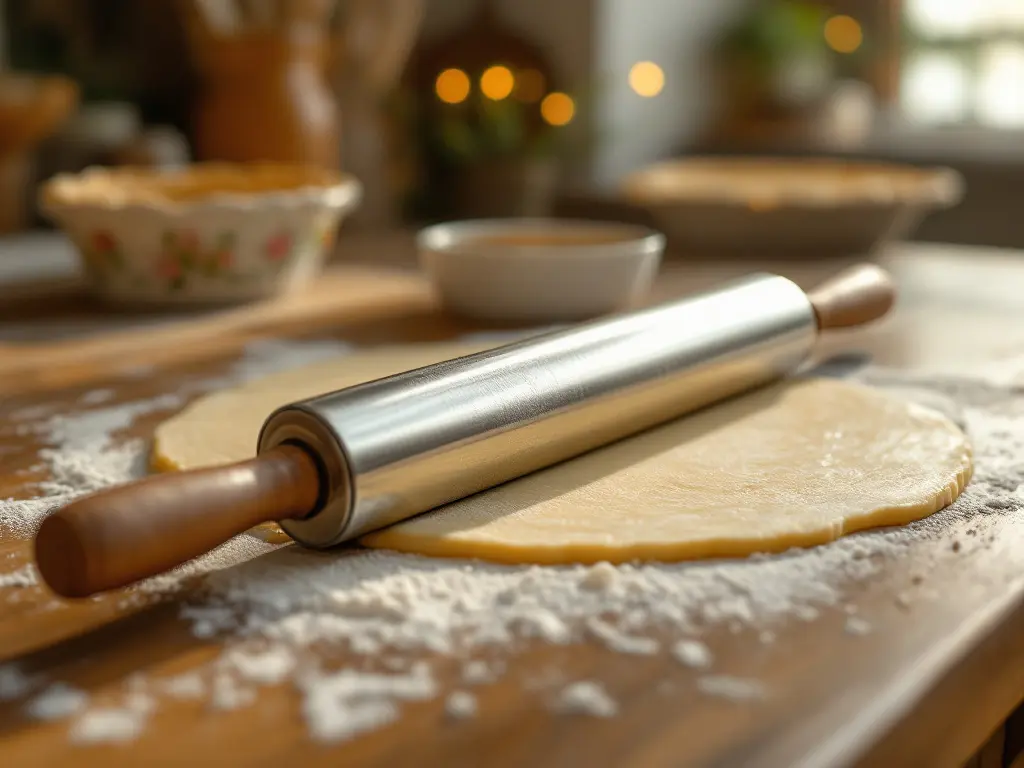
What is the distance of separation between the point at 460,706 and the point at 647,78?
3.22m

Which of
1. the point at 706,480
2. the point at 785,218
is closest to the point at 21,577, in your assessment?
the point at 706,480

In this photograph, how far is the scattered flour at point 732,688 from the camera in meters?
0.39

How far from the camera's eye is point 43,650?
42cm

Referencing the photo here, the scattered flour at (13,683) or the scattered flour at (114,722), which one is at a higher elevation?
the scattered flour at (13,683)

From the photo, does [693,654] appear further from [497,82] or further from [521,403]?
[497,82]

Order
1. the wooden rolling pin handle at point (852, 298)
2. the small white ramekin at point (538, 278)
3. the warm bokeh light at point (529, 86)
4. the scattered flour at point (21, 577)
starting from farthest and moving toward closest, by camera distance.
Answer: the warm bokeh light at point (529, 86) < the small white ramekin at point (538, 278) < the wooden rolling pin handle at point (852, 298) < the scattered flour at point (21, 577)

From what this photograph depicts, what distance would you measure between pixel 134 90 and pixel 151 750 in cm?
223

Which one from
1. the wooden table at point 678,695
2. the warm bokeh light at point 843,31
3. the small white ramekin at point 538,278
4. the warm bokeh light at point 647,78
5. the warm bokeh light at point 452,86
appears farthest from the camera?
the warm bokeh light at point 843,31

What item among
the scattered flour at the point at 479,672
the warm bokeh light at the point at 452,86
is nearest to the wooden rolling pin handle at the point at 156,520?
the scattered flour at the point at 479,672

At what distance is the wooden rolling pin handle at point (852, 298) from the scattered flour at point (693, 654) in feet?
1.37

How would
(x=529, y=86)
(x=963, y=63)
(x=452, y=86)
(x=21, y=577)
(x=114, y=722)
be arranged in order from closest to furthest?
(x=114, y=722) < (x=21, y=577) < (x=452, y=86) < (x=529, y=86) < (x=963, y=63)

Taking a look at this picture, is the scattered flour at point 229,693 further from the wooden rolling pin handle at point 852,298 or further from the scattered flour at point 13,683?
the wooden rolling pin handle at point 852,298

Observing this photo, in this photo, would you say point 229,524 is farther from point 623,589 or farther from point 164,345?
point 164,345

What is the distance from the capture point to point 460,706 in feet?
1.26
